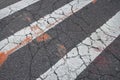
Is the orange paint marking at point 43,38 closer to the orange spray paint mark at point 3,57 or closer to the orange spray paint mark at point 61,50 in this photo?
the orange spray paint mark at point 61,50

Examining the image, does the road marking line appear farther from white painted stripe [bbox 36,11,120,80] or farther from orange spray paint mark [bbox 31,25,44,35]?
white painted stripe [bbox 36,11,120,80]

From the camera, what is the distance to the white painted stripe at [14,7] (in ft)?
14.0

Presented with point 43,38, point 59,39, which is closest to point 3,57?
point 43,38

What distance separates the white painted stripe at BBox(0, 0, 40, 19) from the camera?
428 centimetres

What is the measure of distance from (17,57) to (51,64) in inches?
25.3

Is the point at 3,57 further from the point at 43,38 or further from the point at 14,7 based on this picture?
the point at 14,7

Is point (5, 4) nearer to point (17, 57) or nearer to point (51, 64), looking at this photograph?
point (17, 57)

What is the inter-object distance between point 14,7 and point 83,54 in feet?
6.96

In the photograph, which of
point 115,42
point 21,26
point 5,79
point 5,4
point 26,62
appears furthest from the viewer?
point 5,4

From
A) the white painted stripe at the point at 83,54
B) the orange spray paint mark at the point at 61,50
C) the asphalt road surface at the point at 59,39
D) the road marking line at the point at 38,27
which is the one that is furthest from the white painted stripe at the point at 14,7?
the white painted stripe at the point at 83,54

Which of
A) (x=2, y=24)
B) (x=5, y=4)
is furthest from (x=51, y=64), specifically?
(x=5, y=4)

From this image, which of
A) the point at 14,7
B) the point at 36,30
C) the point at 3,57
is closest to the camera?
the point at 3,57

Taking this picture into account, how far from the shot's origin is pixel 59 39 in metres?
3.69

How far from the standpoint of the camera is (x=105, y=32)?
3822mm
